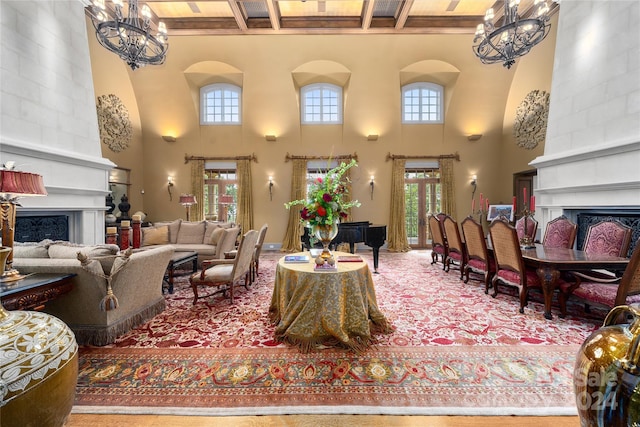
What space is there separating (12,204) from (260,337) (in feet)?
7.91

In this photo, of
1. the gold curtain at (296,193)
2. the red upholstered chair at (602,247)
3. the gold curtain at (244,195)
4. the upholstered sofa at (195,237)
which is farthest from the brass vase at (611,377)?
the gold curtain at (244,195)

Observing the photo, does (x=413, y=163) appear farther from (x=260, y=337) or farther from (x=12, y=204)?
(x=12, y=204)

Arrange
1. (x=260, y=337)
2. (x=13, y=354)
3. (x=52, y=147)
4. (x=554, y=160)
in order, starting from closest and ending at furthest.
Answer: (x=13, y=354) → (x=260, y=337) → (x=52, y=147) → (x=554, y=160)

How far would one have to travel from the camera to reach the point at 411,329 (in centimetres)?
274

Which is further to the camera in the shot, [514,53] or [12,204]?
[514,53]

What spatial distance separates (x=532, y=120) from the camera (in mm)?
7066

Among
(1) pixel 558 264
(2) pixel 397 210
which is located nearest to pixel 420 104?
(2) pixel 397 210

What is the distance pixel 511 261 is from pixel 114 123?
9365 mm

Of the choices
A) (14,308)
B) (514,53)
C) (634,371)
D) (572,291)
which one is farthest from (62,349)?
(514,53)

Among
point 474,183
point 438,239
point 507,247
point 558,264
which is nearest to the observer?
point 558,264

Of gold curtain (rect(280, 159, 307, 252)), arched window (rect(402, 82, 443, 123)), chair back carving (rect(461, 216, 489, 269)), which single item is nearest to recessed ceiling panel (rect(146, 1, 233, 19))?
gold curtain (rect(280, 159, 307, 252))

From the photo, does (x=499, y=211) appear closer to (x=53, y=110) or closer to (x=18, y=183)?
(x=18, y=183)

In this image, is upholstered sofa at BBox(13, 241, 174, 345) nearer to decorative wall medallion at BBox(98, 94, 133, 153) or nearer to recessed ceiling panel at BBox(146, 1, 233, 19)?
decorative wall medallion at BBox(98, 94, 133, 153)

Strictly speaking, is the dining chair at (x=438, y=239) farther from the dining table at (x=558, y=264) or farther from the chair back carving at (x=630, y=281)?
the chair back carving at (x=630, y=281)
